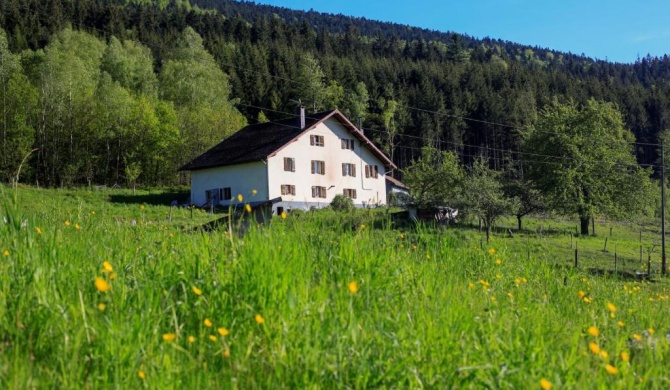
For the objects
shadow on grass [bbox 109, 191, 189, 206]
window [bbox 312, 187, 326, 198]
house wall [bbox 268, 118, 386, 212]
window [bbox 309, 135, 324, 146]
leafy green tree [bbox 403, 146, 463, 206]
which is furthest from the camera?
window [bbox 309, 135, 324, 146]

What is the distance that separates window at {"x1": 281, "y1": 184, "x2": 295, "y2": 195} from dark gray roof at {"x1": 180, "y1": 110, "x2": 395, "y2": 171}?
9.37ft

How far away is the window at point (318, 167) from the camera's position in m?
49.8

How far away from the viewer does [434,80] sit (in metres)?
→ 130

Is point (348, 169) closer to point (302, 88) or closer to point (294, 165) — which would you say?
point (294, 165)

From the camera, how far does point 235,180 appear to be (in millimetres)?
49062

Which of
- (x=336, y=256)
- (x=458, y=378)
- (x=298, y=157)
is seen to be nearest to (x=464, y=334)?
(x=458, y=378)

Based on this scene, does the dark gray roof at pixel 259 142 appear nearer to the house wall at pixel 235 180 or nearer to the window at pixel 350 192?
the house wall at pixel 235 180

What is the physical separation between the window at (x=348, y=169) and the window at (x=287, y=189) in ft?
17.8

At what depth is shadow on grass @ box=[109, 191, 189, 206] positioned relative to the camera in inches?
1906

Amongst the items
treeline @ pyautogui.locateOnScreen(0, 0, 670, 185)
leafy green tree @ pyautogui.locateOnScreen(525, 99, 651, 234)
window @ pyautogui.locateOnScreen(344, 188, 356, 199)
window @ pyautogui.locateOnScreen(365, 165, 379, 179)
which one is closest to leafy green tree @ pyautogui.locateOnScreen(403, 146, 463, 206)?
window @ pyautogui.locateOnScreen(365, 165, 379, 179)

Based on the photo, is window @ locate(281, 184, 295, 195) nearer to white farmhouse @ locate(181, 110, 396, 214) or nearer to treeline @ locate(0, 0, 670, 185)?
white farmhouse @ locate(181, 110, 396, 214)

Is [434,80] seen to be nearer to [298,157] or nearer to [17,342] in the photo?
[298,157]

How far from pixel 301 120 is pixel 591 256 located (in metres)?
24.0

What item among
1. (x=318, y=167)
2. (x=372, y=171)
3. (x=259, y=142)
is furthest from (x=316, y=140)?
(x=372, y=171)
